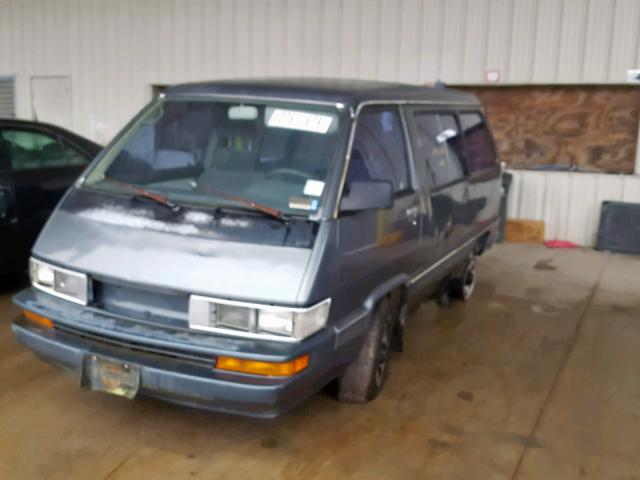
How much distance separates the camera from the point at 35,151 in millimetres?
6031

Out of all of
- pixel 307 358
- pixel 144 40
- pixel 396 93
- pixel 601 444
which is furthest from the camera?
pixel 144 40

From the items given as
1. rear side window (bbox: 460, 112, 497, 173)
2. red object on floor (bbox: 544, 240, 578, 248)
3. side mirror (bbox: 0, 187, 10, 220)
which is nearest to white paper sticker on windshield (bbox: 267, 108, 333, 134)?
rear side window (bbox: 460, 112, 497, 173)

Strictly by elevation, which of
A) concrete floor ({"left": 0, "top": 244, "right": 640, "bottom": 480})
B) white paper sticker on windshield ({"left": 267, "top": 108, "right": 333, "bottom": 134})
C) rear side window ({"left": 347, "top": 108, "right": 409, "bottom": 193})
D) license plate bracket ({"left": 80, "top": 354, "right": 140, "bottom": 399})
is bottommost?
concrete floor ({"left": 0, "top": 244, "right": 640, "bottom": 480})

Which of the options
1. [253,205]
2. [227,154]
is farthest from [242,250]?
[227,154]

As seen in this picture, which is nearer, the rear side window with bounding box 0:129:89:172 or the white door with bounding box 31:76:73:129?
the rear side window with bounding box 0:129:89:172

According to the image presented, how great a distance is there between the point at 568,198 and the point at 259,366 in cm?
710

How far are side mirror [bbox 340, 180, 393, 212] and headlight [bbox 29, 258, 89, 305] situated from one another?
4.52 feet

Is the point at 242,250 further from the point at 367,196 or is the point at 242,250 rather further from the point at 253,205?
the point at 367,196

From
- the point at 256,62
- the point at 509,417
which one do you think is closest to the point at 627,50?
the point at 256,62

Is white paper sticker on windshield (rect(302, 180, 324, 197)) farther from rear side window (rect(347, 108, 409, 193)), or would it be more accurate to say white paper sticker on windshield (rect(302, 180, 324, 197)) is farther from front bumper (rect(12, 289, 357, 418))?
front bumper (rect(12, 289, 357, 418))

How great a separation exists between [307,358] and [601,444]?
177 centimetres

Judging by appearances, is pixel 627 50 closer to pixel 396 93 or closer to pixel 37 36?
pixel 396 93

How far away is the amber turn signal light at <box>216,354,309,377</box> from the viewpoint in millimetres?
2986

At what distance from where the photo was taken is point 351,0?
31.6 ft
